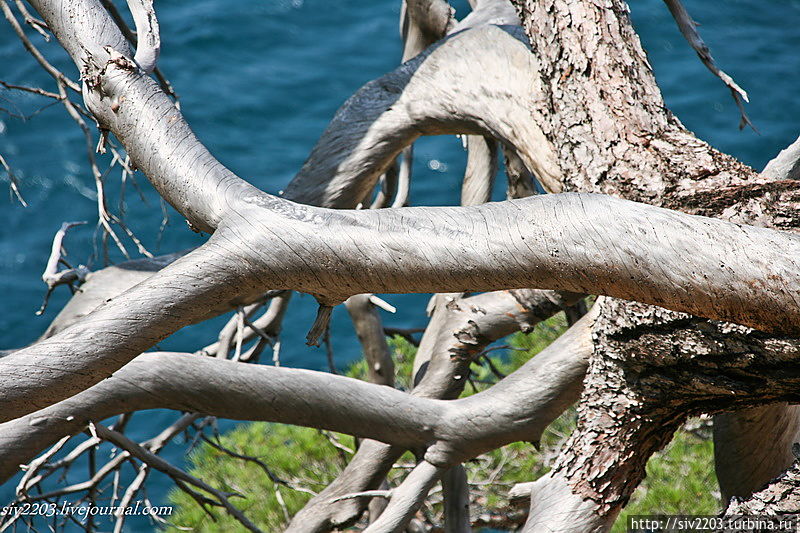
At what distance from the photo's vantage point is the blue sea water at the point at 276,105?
5.42 m

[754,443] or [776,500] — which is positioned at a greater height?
[776,500]

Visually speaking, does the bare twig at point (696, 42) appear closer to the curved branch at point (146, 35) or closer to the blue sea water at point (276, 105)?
the curved branch at point (146, 35)

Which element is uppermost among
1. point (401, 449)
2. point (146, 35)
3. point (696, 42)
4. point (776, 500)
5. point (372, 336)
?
point (146, 35)

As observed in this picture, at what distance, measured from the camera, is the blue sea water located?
5.42 meters

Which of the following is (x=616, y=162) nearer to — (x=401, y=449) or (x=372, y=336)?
(x=401, y=449)

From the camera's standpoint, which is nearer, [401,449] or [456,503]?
[401,449]

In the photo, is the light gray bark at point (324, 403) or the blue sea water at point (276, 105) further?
the blue sea water at point (276, 105)

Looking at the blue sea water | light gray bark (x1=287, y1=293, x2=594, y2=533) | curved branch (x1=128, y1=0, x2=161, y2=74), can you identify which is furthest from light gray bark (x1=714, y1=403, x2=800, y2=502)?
the blue sea water

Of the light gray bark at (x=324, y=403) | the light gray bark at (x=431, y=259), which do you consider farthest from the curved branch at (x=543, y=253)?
the light gray bark at (x=324, y=403)

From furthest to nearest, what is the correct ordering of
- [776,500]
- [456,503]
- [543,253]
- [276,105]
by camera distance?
[276,105], [456,503], [776,500], [543,253]

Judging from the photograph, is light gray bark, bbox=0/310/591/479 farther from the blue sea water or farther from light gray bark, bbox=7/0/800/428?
the blue sea water

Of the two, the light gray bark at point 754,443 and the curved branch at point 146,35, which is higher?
the curved branch at point 146,35

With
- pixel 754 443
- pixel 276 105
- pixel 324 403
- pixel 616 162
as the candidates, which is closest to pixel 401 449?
pixel 324 403

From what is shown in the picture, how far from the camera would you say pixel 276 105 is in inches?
243
